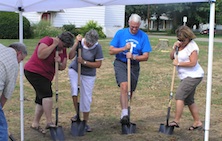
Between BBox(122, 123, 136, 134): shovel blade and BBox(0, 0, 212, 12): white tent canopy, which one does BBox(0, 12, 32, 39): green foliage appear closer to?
BBox(0, 0, 212, 12): white tent canopy

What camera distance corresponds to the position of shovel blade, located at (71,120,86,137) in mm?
5336

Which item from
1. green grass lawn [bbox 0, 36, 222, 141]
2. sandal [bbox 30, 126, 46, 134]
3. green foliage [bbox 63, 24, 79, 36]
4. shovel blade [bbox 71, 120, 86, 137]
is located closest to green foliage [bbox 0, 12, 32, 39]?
green foliage [bbox 63, 24, 79, 36]

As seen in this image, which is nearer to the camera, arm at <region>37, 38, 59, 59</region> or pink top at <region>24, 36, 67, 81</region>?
→ arm at <region>37, 38, 59, 59</region>

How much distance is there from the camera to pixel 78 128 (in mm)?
5336

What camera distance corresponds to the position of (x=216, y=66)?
44.1 ft

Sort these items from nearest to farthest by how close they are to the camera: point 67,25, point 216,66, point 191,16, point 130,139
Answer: point 130,139
point 216,66
point 67,25
point 191,16

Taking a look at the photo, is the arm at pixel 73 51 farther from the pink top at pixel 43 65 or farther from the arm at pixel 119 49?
the arm at pixel 119 49

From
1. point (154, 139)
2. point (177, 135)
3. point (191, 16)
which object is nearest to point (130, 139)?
point (154, 139)

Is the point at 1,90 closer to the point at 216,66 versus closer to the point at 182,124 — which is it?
the point at 182,124

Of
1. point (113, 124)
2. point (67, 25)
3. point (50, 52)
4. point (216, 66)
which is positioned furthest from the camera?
point (67, 25)

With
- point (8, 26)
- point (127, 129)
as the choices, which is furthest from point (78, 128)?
point (8, 26)

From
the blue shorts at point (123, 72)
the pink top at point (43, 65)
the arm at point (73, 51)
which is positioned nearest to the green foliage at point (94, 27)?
the blue shorts at point (123, 72)

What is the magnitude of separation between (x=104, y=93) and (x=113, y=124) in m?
2.43

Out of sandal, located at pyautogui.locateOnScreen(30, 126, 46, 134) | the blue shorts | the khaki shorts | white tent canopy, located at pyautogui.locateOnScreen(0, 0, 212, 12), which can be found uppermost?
white tent canopy, located at pyautogui.locateOnScreen(0, 0, 212, 12)
